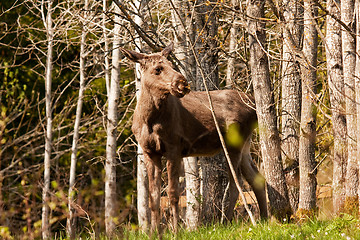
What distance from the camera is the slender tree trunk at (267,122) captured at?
24.7 ft

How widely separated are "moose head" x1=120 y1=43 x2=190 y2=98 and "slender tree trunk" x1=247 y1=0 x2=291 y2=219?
1163 millimetres

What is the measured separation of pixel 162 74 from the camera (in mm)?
7750

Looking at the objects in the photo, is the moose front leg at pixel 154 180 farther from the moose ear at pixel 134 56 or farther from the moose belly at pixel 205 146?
the moose ear at pixel 134 56

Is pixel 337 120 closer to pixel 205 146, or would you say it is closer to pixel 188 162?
pixel 205 146

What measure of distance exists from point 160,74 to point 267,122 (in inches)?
68.4

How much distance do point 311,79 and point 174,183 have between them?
8.51ft

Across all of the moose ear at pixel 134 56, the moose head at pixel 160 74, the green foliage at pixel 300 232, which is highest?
the moose ear at pixel 134 56

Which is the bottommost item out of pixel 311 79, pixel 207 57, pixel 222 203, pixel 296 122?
pixel 222 203

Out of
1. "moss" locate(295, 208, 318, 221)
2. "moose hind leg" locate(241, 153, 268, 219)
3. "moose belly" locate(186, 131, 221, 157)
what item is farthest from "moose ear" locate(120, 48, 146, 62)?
"moss" locate(295, 208, 318, 221)

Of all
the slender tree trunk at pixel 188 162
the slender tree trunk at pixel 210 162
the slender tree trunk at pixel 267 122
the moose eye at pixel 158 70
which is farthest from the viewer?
the slender tree trunk at pixel 188 162

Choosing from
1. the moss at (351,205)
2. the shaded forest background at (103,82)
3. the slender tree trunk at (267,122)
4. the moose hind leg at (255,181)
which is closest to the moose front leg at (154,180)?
the shaded forest background at (103,82)

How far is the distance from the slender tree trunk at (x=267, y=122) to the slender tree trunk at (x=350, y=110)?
1.09m

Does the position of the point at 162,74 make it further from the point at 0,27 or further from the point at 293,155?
the point at 0,27

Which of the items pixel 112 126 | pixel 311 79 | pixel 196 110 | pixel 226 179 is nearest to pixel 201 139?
pixel 196 110
